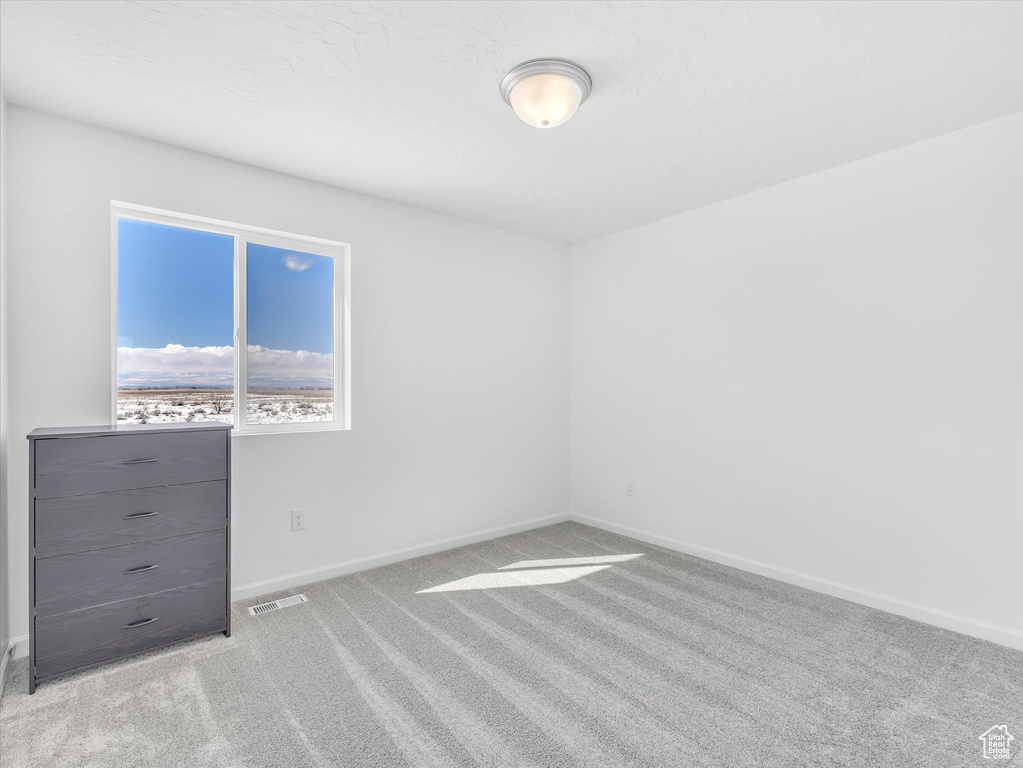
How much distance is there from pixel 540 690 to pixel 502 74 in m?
2.44

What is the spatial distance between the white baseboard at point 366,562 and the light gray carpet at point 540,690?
0.31 m

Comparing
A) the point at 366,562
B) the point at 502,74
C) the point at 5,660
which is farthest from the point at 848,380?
the point at 5,660

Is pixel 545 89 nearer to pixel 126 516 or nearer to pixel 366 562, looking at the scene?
pixel 126 516

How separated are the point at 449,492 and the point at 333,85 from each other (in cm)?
263

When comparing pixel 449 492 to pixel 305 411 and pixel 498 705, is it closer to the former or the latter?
pixel 305 411

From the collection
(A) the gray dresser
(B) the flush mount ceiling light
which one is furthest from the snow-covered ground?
(B) the flush mount ceiling light

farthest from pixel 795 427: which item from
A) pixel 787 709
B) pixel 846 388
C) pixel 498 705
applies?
pixel 498 705

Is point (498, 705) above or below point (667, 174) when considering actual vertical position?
below

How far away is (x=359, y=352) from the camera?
3307 mm

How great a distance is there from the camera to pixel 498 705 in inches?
75.5

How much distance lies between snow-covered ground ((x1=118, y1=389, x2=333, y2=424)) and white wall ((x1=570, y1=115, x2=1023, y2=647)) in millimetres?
2303

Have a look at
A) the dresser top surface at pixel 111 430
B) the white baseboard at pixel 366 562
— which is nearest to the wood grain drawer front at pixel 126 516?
the dresser top surface at pixel 111 430

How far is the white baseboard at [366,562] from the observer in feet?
9.48

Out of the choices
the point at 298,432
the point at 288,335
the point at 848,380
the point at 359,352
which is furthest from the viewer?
the point at 359,352
